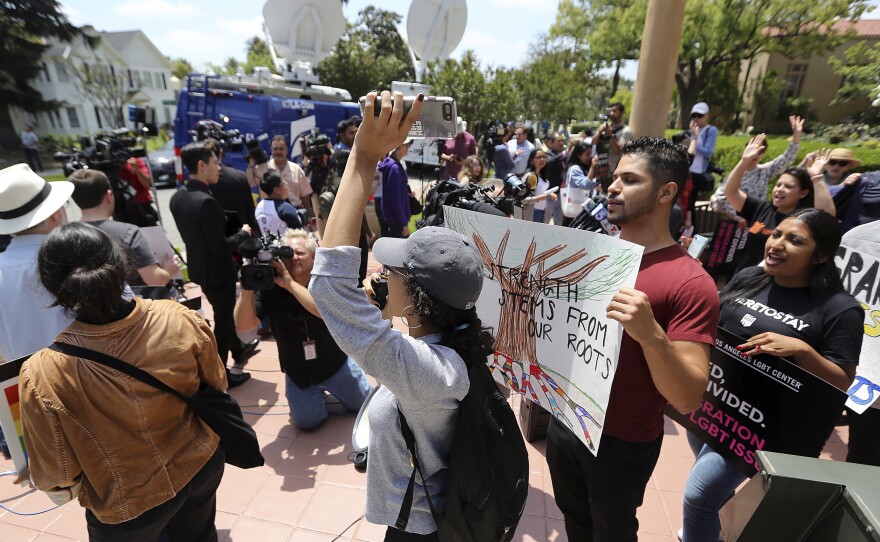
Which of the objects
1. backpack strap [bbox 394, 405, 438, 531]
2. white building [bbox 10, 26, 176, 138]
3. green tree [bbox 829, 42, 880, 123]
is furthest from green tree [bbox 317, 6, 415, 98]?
backpack strap [bbox 394, 405, 438, 531]

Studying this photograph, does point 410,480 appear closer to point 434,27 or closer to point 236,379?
point 236,379

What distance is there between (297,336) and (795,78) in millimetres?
39705

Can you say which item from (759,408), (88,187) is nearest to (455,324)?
(759,408)

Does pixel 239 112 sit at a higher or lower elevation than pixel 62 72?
lower

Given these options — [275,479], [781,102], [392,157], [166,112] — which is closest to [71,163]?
[392,157]

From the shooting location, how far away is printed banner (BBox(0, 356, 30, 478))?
1.59 meters

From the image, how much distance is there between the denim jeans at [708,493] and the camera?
6.66 feet

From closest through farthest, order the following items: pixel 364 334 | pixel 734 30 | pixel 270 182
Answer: pixel 364 334, pixel 270 182, pixel 734 30

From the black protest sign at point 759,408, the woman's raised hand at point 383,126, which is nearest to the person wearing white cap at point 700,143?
the black protest sign at point 759,408

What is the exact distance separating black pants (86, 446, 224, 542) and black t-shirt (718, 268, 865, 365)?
249cm

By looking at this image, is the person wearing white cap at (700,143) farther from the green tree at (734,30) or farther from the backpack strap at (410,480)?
the green tree at (734,30)

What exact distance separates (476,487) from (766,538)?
74 cm

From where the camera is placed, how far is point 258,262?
271cm

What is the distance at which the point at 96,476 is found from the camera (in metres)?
1.58
